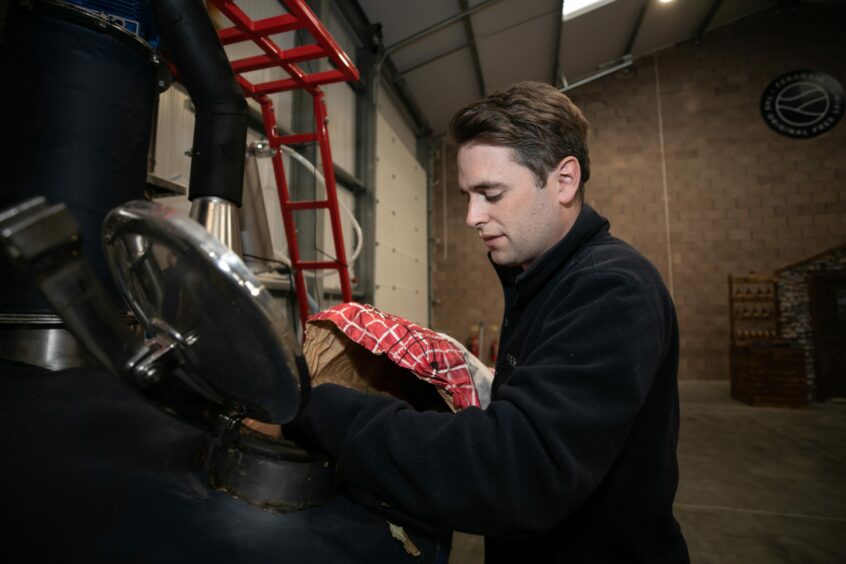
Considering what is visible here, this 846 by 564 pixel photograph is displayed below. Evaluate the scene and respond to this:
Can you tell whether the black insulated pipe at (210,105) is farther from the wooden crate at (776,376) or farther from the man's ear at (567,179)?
the wooden crate at (776,376)

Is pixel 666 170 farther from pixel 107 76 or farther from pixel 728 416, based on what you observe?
pixel 107 76

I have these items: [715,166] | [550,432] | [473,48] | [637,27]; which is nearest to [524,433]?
[550,432]

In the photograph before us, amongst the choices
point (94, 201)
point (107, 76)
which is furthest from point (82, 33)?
point (94, 201)

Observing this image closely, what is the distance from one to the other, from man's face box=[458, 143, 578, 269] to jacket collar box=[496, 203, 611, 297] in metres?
0.07

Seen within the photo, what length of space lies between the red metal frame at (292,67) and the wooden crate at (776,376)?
4902 mm

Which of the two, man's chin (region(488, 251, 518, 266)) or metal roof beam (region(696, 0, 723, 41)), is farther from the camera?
metal roof beam (region(696, 0, 723, 41))

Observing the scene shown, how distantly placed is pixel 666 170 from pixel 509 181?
649cm

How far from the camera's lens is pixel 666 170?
6.28 metres

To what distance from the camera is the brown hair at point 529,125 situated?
0.91 meters

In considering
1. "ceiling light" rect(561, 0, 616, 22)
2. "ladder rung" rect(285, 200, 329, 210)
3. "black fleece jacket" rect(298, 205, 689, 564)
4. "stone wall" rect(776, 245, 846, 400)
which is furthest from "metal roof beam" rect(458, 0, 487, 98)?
"stone wall" rect(776, 245, 846, 400)

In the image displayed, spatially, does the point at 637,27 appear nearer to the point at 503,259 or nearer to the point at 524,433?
the point at 503,259

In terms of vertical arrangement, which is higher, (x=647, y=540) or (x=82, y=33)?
(x=82, y=33)

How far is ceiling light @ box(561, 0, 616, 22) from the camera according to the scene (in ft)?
15.9

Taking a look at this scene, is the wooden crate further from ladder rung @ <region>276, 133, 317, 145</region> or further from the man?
ladder rung @ <region>276, 133, 317, 145</region>
